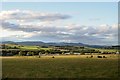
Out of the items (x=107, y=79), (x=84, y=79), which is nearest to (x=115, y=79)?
(x=107, y=79)

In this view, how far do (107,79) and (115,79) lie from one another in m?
1.16

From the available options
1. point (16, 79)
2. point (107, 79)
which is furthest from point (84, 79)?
point (16, 79)

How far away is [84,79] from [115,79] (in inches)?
178

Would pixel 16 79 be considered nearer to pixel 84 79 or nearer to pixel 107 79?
pixel 84 79

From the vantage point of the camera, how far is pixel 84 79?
4725 centimetres

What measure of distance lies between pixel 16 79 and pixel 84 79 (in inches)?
392

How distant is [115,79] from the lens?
46781 mm

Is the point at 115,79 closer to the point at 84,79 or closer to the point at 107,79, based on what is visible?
the point at 107,79

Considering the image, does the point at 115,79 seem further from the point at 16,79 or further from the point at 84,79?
the point at 16,79

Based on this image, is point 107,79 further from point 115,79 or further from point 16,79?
point 16,79

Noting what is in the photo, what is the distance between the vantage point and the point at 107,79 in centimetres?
4691

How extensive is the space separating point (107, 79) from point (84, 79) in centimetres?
336

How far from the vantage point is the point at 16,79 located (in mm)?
45219

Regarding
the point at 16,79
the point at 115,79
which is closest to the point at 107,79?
the point at 115,79
